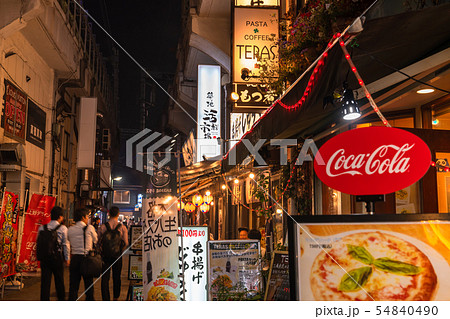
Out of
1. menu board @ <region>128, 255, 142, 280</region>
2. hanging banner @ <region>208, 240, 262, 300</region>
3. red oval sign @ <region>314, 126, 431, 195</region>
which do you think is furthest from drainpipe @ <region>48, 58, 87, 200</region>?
red oval sign @ <region>314, 126, 431, 195</region>

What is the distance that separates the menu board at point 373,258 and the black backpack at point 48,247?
5.53 meters

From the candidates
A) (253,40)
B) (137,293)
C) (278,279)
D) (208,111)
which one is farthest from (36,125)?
(278,279)

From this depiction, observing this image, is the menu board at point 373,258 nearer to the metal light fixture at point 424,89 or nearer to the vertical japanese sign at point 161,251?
the metal light fixture at point 424,89

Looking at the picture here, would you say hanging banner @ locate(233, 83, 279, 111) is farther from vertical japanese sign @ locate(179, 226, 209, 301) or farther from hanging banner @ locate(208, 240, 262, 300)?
hanging banner @ locate(208, 240, 262, 300)

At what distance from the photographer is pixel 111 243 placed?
1002 centimetres

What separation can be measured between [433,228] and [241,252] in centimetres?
339

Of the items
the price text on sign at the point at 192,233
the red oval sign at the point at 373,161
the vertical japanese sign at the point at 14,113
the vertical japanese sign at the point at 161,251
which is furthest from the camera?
the vertical japanese sign at the point at 14,113

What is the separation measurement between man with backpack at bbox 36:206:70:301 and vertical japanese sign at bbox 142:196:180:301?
1846mm

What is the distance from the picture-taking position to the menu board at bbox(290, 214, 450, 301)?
3842mm

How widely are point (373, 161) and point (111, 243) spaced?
→ 761 centimetres

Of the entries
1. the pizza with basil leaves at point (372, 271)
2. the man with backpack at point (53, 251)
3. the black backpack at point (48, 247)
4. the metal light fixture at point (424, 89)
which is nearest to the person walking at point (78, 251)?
the man with backpack at point (53, 251)

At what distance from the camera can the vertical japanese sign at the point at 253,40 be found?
10.4m

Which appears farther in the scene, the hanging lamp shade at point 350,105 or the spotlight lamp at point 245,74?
the spotlight lamp at point 245,74

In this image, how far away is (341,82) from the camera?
4.67 m
